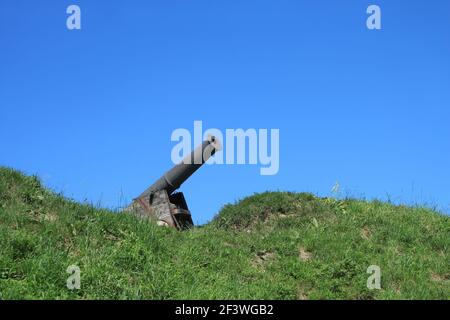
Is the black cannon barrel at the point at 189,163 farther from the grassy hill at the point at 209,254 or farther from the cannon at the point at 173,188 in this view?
the grassy hill at the point at 209,254

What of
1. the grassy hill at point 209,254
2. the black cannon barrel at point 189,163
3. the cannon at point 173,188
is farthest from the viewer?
the black cannon barrel at point 189,163

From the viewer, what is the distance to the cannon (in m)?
18.8

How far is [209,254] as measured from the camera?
1262 cm

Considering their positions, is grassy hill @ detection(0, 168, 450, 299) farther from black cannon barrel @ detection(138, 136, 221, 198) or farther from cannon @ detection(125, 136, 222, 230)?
black cannon barrel @ detection(138, 136, 221, 198)

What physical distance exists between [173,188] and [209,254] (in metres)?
7.02

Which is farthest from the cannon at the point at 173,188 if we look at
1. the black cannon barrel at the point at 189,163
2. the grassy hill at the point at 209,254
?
the grassy hill at the point at 209,254

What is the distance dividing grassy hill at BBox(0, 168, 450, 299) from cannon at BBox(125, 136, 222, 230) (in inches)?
149

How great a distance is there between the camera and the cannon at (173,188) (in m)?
18.8

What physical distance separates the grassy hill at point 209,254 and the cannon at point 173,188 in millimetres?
3776

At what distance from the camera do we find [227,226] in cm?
1742

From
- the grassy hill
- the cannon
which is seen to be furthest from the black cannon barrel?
the grassy hill

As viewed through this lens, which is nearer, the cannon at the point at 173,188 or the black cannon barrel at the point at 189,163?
the cannon at the point at 173,188

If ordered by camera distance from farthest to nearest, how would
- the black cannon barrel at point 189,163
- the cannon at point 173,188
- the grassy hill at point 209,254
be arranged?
the black cannon barrel at point 189,163 < the cannon at point 173,188 < the grassy hill at point 209,254

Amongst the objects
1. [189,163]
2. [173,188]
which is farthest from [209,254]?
[173,188]
